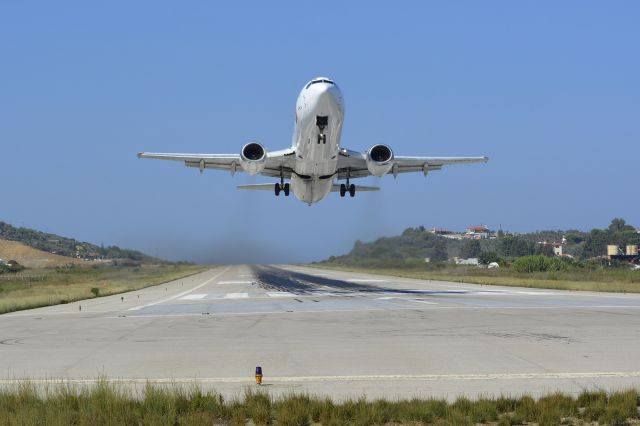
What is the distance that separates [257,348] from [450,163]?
3125 cm

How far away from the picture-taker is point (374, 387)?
36.1 feet

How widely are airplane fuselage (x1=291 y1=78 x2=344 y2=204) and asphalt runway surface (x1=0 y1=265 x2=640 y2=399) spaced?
469 inches

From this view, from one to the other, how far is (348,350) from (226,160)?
92.5 ft

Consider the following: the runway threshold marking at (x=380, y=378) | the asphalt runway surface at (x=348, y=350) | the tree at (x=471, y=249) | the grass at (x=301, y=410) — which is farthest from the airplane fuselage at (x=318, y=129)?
the tree at (x=471, y=249)

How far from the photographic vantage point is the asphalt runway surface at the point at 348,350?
37.7ft

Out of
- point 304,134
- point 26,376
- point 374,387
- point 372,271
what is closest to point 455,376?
point 374,387

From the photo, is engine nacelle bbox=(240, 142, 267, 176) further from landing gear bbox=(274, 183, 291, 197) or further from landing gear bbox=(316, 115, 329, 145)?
landing gear bbox=(274, 183, 291, 197)

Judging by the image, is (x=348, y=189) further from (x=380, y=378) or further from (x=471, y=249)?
(x=471, y=249)

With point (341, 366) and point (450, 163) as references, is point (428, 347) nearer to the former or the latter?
point (341, 366)

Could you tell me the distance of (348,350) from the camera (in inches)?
594

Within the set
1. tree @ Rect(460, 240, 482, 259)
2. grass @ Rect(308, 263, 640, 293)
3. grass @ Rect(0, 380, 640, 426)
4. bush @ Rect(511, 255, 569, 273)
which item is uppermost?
tree @ Rect(460, 240, 482, 259)

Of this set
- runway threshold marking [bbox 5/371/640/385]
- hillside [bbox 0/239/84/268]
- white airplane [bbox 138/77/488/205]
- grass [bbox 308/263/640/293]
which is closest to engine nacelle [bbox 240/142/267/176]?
white airplane [bbox 138/77/488/205]

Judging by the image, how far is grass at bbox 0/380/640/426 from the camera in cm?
891

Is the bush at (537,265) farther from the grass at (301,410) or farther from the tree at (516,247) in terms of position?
the grass at (301,410)
